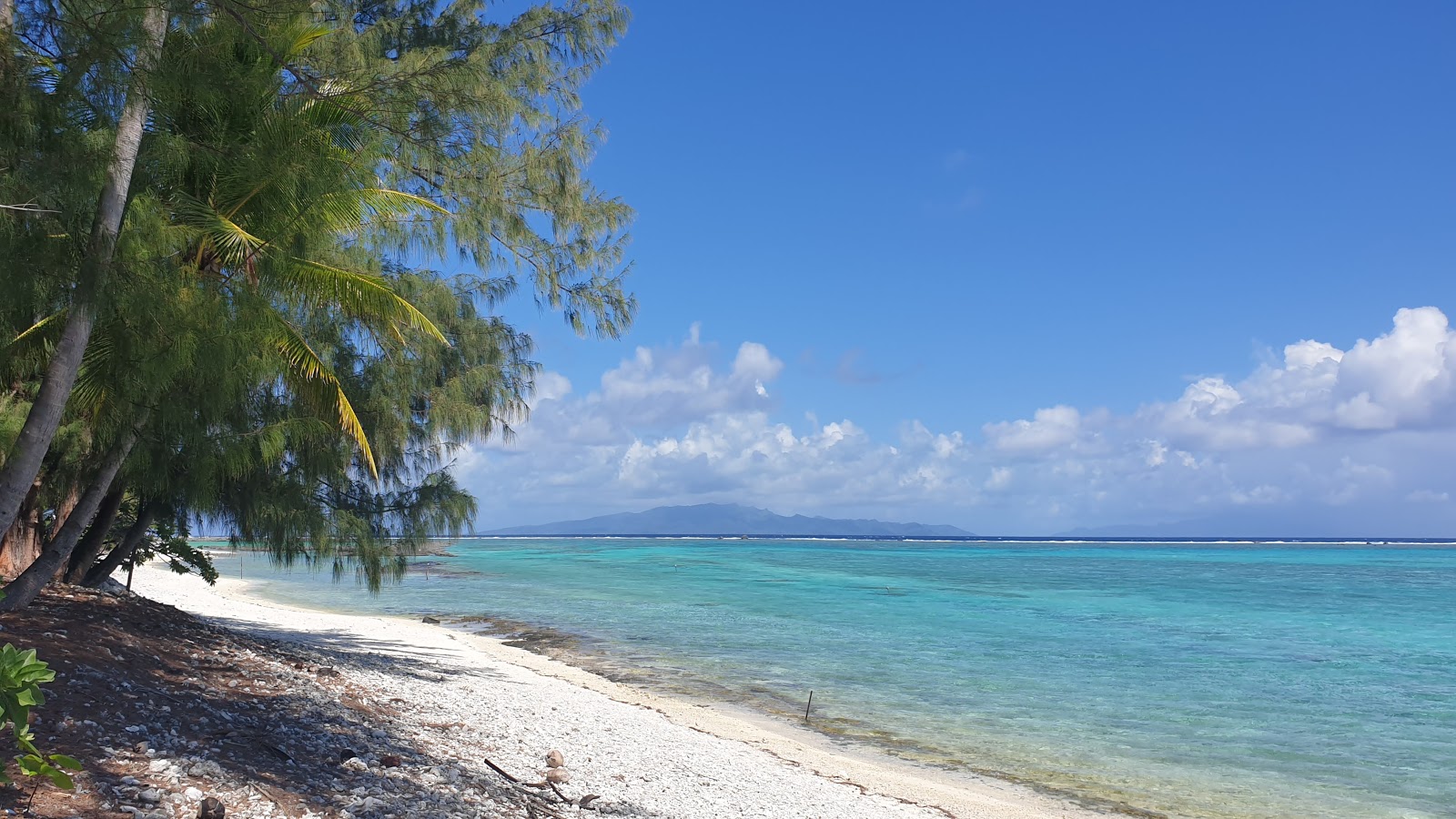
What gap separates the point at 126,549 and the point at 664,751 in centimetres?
625

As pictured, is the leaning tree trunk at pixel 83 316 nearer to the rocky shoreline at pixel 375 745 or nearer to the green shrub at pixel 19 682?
the rocky shoreline at pixel 375 745

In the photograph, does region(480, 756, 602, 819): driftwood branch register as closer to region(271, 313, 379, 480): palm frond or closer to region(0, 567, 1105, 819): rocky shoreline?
region(0, 567, 1105, 819): rocky shoreline

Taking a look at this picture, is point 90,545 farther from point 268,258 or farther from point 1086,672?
point 1086,672

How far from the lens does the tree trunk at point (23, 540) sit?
8.27 meters

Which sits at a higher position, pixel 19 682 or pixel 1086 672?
pixel 19 682

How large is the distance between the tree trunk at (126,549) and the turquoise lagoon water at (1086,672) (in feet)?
28.3

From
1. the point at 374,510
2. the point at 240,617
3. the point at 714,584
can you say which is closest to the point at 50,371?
the point at 374,510

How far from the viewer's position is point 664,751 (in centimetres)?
913

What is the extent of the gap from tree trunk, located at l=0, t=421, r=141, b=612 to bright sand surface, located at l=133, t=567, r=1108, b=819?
2656 millimetres

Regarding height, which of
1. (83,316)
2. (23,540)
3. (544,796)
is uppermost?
(83,316)

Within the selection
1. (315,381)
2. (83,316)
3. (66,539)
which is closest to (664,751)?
(315,381)

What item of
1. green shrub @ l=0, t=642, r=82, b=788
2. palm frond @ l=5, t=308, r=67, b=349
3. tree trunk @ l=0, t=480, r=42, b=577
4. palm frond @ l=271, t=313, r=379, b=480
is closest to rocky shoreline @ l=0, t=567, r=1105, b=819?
tree trunk @ l=0, t=480, r=42, b=577

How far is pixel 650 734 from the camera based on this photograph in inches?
399

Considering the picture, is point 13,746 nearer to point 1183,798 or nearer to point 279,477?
point 279,477
